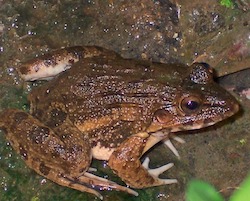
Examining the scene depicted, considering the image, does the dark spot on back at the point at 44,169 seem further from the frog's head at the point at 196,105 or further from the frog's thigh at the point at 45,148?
the frog's head at the point at 196,105

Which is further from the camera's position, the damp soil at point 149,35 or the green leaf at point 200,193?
the damp soil at point 149,35

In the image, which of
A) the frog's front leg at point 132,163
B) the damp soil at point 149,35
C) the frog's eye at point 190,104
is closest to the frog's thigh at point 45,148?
the frog's front leg at point 132,163

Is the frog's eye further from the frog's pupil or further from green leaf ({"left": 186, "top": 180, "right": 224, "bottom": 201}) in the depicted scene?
green leaf ({"left": 186, "top": 180, "right": 224, "bottom": 201})

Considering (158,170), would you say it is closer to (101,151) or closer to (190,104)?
(101,151)

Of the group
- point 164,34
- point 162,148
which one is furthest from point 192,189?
point 164,34

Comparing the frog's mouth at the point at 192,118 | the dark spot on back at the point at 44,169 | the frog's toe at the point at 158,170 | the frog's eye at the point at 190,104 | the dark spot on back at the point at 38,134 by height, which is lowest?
the frog's toe at the point at 158,170

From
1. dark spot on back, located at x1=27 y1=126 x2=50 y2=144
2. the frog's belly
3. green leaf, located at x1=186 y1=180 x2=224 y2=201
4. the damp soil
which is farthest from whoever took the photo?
the damp soil

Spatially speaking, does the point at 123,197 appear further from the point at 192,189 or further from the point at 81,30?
the point at 192,189

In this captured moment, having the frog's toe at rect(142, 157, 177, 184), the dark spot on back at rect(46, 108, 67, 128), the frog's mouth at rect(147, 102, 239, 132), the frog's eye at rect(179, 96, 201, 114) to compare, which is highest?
the frog's eye at rect(179, 96, 201, 114)

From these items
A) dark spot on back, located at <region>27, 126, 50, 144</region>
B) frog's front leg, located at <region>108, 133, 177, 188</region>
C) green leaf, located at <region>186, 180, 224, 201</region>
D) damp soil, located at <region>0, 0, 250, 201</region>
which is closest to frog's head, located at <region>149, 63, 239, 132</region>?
frog's front leg, located at <region>108, 133, 177, 188</region>
